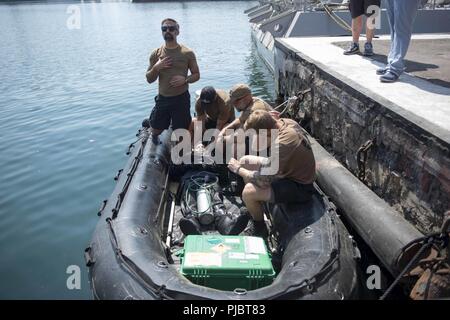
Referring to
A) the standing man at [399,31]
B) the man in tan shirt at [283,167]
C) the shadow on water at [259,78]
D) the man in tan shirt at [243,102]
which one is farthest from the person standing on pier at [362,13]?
the shadow on water at [259,78]

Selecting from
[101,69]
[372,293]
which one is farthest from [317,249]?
[101,69]

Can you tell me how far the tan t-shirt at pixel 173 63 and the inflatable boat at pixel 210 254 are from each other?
4.35 feet

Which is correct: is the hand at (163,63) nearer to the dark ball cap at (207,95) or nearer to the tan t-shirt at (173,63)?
the tan t-shirt at (173,63)

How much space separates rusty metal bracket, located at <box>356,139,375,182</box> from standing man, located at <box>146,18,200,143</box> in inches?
96.2

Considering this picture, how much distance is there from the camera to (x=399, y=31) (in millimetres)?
5465

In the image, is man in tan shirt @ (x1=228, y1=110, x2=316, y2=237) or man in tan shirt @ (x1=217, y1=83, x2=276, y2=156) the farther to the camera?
man in tan shirt @ (x1=217, y1=83, x2=276, y2=156)

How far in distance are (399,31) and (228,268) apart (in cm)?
398

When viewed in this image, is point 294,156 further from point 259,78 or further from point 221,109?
point 259,78

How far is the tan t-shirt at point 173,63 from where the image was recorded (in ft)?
18.5

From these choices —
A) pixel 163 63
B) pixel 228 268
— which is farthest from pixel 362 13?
pixel 228 268

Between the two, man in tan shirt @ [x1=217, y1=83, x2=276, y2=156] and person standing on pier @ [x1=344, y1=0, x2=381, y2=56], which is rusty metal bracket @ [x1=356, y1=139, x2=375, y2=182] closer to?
man in tan shirt @ [x1=217, y1=83, x2=276, y2=156]

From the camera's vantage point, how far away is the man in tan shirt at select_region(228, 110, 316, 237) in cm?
408

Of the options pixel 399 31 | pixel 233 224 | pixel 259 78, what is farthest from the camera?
pixel 259 78
